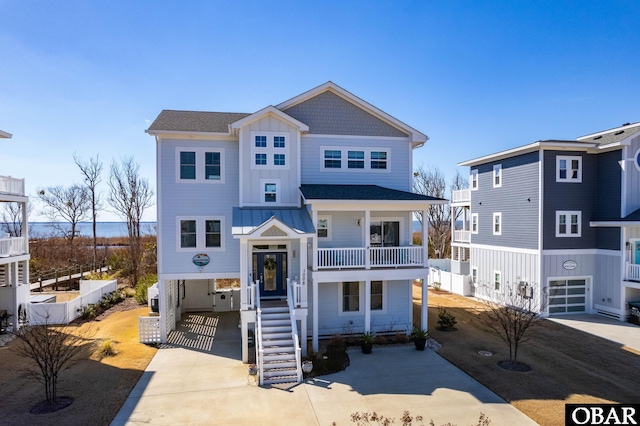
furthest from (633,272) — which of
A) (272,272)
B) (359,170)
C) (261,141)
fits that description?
(261,141)

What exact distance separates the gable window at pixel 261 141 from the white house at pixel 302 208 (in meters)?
0.06

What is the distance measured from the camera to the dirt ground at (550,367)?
9539 millimetres

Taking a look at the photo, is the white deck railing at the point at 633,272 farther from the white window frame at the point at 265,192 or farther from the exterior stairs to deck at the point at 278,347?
the white window frame at the point at 265,192

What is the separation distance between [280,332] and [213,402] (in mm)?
3420

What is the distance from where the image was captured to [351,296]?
15875mm

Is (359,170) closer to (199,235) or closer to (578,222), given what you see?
(199,235)

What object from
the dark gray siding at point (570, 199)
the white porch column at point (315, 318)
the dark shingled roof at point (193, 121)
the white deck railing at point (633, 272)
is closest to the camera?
the white porch column at point (315, 318)

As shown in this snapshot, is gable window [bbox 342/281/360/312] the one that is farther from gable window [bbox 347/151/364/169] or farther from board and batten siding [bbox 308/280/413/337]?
gable window [bbox 347/151/364/169]

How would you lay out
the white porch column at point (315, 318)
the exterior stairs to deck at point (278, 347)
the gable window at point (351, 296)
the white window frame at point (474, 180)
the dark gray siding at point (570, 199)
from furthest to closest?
the white window frame at point (474, 180), the dark gray siding at point (570, 199), the gable window at point (351, 296), the white porch column at point (315, 318), the exterior stairs to deck at point (278, 347)

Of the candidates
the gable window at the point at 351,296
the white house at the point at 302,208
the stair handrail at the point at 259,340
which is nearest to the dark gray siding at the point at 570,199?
the white house at the point at 302,208

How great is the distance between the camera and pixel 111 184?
29.4 metres

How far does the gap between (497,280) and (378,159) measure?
1150 centimetres

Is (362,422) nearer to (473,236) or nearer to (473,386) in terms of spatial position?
(473,386)

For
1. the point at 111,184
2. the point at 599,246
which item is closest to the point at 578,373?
the point at 599,246
